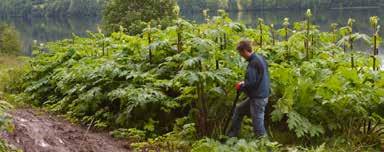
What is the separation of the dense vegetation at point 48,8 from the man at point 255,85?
14446 centimetres

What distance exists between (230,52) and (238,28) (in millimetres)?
608

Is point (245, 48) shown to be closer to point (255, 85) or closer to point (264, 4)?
point (255, 85)

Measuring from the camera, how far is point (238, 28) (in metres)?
8.81

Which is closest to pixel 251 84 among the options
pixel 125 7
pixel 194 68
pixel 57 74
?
pixel 194 68

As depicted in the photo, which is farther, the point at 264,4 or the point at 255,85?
the point at 264,4

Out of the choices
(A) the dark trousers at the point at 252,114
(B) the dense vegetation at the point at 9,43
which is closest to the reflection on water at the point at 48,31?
(B) the dense vegetation at the point at 9,43

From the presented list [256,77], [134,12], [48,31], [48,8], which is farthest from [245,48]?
[48,8]

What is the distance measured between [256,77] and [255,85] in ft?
0.40

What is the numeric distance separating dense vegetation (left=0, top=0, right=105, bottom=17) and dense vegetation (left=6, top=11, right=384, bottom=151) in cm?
14155

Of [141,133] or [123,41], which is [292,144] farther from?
[123,41]

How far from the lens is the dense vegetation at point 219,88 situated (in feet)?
26.5

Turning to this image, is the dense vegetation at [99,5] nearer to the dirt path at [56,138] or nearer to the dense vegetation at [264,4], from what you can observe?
the dense vegetation at [264,4]

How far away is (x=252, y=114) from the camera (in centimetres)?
770

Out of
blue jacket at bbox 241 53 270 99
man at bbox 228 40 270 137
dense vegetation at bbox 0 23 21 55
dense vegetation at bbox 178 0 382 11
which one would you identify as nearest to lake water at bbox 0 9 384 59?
dense vegetation at bbox 178 0 382 11
